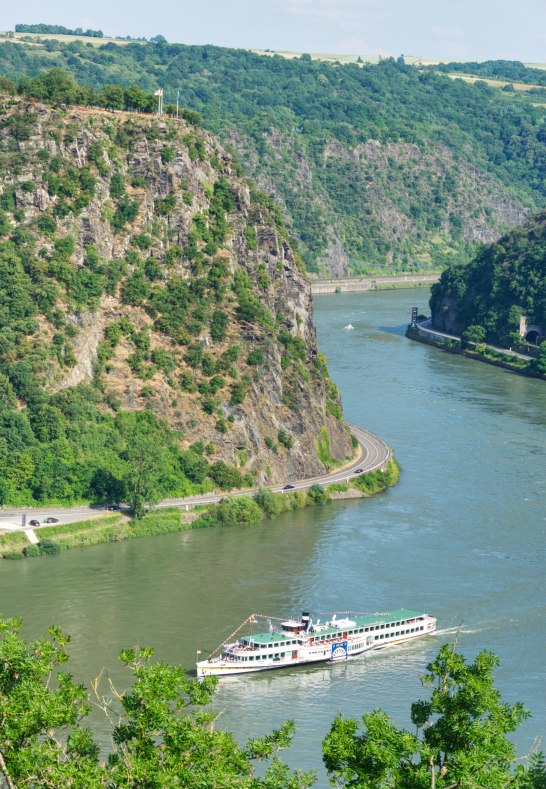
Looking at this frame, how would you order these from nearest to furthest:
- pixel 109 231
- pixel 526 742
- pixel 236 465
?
pixel 526 742, pixel 236 465, pixel 109 231

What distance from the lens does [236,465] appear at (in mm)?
92875

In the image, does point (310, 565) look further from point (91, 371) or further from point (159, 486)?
point (91, 371)

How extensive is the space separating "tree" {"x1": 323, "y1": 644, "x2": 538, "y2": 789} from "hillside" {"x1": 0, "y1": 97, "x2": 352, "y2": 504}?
50210 mm

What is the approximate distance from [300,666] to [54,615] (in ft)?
38.6

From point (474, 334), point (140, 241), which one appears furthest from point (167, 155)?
point (474, 334)

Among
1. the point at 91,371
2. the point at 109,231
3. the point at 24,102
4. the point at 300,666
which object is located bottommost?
the point at 300,666

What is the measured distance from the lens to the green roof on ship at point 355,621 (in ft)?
217

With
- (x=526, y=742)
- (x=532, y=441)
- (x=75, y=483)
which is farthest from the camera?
(x=532, y=441)

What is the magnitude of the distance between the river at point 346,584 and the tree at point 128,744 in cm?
1700

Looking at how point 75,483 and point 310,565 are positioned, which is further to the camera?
point 75,483

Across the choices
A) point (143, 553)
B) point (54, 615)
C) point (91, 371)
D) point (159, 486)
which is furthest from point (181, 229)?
point (54, 615)

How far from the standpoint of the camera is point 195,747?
118 feet

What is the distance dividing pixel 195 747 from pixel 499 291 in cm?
13535

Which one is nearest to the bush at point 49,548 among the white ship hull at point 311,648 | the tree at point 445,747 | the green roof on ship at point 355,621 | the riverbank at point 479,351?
the green roof on ship at point 355,621
